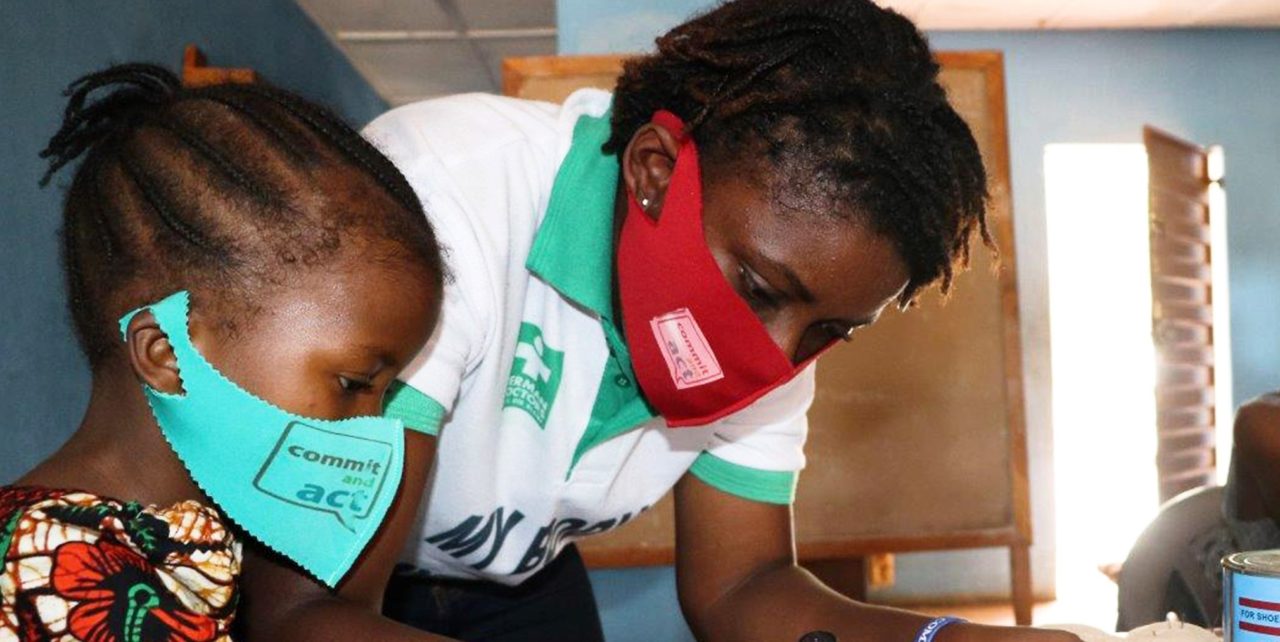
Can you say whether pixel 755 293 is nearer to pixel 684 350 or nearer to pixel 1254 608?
pixel 684 350

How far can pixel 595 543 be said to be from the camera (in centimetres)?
263

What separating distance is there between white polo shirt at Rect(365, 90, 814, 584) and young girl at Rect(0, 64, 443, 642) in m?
0.07

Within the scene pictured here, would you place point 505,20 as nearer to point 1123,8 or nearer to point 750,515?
point 1123,8

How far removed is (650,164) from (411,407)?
292 millimetres

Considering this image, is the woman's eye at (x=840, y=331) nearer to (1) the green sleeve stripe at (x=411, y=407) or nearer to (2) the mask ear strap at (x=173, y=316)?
(1) the green sleeve stripe at (x=411, y=407)

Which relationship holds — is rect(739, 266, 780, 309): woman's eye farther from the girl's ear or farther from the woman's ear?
the girl's ear

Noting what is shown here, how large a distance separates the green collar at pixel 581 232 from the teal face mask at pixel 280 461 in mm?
244

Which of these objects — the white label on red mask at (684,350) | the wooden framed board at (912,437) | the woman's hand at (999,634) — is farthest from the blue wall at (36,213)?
the woman's hand at (999,634)

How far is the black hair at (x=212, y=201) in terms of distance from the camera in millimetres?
750

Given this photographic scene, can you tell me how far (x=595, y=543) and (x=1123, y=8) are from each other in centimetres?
334

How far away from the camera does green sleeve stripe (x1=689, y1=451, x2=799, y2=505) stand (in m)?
1.17

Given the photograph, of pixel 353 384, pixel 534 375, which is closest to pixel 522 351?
pixel 534 375

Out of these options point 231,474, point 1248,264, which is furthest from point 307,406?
point 1248,264

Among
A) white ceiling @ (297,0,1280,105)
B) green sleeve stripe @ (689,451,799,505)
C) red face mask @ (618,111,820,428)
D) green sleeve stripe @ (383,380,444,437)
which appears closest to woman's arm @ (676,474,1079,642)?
green sleeve stripe @ (689,451,799,505)
